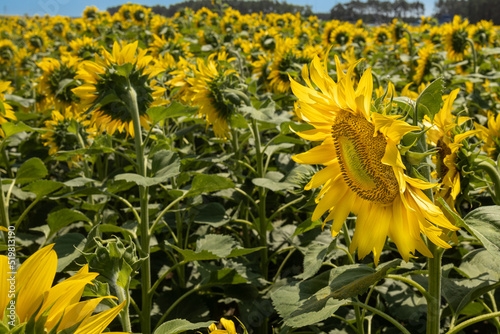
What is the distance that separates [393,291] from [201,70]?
4.49ft

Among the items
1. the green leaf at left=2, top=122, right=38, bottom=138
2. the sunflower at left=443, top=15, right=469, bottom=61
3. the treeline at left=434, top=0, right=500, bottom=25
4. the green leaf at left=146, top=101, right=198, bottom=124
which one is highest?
the treeline at left=434, top=0, right=500, bottom=25

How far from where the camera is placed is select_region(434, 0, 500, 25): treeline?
1689cm

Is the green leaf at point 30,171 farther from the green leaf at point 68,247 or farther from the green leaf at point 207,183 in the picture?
the green leaf at point 207,183

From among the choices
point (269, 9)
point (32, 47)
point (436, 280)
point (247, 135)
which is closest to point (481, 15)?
point (269, 9)

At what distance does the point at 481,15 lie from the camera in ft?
58.1

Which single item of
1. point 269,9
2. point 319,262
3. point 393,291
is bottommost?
point 393,291

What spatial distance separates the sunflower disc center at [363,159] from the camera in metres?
1.07

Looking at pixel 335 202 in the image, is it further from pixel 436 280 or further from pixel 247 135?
pixel 247 135

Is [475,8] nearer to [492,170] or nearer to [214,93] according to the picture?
[214,93]

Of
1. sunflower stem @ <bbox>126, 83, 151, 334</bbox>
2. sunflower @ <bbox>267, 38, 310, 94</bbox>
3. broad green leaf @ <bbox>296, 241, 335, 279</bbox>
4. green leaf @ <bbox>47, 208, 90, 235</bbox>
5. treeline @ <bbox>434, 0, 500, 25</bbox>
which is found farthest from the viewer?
treeline @ <bbox>434, 0, 500, 25</bbox>

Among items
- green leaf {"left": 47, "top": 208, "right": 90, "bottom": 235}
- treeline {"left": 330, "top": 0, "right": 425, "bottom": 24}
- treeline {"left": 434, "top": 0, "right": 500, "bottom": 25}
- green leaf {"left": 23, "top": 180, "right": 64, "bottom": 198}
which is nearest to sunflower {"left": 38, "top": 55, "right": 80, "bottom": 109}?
green leaf {"left": 23, "top": 180, "right": 64, "bottom": 198}

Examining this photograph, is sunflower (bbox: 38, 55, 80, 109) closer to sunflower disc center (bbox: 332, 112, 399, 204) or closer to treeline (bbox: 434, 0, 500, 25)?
sunflower disc center (bbox: 332, 112, 399, 204)

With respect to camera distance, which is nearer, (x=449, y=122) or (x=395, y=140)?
(x=395, y=140)

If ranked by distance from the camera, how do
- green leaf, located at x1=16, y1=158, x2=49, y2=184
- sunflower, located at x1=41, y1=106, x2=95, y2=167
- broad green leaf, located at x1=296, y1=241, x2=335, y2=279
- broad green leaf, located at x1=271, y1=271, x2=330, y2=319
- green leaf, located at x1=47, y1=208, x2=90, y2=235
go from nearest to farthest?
broad green leaf, located at x1=271, y1=271, x2=330, y2=319 < broad green leaf, located at x1=296, y1=241, x2=335, y2=279 < green leaf, located at x1=47, y1=208, x2=90, y2=235 < green leaf, located at x1=16, y1=158, x2=49, y2=184 < sunflower, located at x1=41, y1=106, x2=95, y2=167
